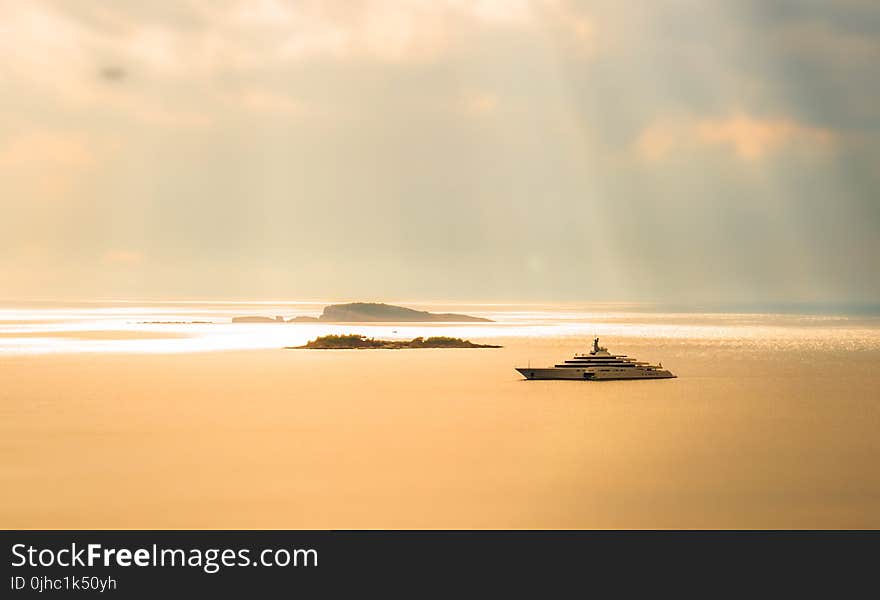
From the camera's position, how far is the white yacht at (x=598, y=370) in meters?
57.6

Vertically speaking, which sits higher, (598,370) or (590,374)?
(598,370)

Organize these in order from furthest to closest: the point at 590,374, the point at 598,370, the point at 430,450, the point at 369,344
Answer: the point at 369,344
the point at 590,374
the point at 598,370
the point at 430,450

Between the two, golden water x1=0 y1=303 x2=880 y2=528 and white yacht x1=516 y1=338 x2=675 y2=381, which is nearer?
golden water x1=0 y1=303 x2=880 y2=528

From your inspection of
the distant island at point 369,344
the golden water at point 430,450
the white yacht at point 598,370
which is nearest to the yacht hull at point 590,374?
the white yacht at point 598,370

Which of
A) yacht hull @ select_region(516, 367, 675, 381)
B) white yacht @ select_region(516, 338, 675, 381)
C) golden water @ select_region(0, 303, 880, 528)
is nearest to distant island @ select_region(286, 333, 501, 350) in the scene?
golden water @ select_region(0, 303, 880, 528)

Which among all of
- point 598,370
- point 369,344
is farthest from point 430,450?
point 369,344

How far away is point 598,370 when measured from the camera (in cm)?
5781

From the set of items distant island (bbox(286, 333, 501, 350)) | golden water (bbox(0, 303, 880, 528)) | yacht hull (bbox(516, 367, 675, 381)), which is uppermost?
distant island (bbox(286, 333, 501, 350))

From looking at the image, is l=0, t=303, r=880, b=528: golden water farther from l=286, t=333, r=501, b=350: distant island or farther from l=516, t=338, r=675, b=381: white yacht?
l=286, t=333, r=501, b=350: distant island

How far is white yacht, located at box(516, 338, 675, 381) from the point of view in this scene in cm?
5762

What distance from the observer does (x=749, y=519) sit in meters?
19.8

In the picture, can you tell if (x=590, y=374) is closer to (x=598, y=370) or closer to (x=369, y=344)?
(x=598, y=370)

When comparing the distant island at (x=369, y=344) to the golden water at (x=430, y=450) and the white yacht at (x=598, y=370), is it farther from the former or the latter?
the white yacht at (x=598, y=370)
